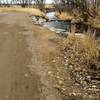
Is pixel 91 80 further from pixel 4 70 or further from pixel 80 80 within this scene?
pixel 4 70

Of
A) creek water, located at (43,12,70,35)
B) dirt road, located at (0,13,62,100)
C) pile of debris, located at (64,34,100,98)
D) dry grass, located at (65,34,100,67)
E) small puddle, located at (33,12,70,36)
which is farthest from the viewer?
creek water, located at (43,12,70,35)

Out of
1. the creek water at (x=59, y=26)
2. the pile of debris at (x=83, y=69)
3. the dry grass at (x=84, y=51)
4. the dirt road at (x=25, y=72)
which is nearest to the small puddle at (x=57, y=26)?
the creek water at (x=59, y=26)

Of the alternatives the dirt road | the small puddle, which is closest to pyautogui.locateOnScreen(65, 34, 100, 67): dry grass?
the dirt road

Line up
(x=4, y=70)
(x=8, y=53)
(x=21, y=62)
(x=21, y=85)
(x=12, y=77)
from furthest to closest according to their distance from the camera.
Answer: (x=8, y=53) < (x=21, y=62) < (x=4, y=70) < (x=12, y=77) < (x=21, y=85)

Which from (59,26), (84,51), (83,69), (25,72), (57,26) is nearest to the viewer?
(25,72)

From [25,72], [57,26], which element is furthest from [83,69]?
[57,26]

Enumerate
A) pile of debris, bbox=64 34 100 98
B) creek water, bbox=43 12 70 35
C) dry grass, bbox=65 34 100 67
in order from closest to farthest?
pile of debris, bbox=64 34 100 98 → dry grass, bbox=65 34 100 67 → creek water, bbox=43 12 70 35

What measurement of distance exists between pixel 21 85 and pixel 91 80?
2.16m

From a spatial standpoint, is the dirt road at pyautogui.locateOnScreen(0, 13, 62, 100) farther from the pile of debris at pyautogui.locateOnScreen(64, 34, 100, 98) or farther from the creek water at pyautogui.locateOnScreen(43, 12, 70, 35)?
the creek water at pyautogui.locateOnScreen(43, 12, 70, 35)

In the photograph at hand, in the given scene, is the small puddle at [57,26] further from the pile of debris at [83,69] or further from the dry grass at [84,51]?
the pile of debris at [83,69]

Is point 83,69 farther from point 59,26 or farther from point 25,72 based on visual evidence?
point 59,26

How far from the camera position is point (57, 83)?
930cm

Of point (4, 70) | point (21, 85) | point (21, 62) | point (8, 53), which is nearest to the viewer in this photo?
point (21, 85)

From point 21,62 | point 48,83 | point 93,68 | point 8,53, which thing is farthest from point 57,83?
point 8,53
